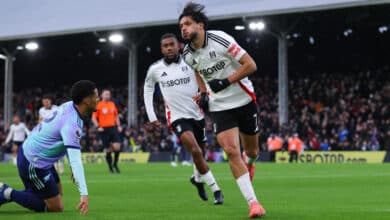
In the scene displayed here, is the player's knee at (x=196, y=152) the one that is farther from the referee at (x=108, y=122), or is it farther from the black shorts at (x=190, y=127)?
the referee at (x=108, y=122)

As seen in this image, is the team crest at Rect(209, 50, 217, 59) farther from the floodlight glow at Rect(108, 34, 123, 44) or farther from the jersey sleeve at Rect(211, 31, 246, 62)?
the floodlight glow at Rect(108, 34, 123, 44)

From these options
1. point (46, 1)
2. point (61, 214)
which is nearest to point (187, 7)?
point (61, 214)

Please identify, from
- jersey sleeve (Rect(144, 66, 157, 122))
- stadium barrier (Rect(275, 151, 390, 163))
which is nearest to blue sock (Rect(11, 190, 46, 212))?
jersey sleeve (Rect(144, 66, 157, 122))

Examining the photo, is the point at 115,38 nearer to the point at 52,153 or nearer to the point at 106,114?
the point at 106,114

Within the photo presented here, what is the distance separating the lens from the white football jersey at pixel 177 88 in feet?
41.7

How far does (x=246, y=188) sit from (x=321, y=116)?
31.5 meters

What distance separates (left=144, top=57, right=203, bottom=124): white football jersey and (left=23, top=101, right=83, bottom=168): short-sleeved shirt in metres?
3.50

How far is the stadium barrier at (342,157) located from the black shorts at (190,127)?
72.1ft

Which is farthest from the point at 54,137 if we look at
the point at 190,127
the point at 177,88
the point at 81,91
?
the point at 177,88

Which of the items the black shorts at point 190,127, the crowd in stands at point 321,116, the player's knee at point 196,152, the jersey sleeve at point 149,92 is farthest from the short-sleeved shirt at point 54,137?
the crowd in stands at point 321,116

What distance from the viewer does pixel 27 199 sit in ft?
32.1

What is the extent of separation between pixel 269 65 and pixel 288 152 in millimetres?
15635

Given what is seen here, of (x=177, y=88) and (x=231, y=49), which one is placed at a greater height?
(x=231, y=49)

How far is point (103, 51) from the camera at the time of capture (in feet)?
202
